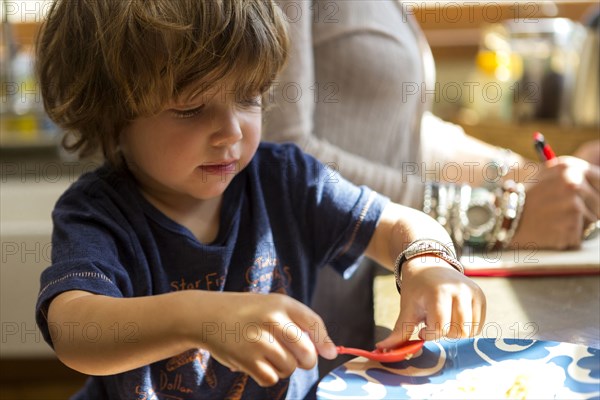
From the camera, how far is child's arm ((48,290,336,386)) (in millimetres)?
585

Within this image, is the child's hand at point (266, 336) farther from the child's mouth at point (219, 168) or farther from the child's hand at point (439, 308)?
the child's mouth at point (219, 168)

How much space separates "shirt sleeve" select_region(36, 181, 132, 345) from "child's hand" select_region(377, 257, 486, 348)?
252 millimetres

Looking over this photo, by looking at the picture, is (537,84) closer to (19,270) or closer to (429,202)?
(429,202)

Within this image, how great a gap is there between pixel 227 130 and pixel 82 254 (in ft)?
0.57

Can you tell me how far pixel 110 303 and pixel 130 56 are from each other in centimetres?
24

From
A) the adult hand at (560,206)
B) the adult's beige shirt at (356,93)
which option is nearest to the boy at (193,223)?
the adult's beige shirt at (356,93)

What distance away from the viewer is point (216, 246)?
2.85ft

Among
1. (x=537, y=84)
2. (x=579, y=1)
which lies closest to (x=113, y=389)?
(x=537, y=84)

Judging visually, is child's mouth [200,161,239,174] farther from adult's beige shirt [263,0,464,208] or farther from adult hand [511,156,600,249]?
adult hand [511,156,600,249]

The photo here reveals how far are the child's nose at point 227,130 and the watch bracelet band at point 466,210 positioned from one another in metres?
0.34

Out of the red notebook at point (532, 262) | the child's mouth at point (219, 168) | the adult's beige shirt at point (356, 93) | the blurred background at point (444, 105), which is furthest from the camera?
the blurred background at point (444, 105)

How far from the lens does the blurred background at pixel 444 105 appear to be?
120 cm

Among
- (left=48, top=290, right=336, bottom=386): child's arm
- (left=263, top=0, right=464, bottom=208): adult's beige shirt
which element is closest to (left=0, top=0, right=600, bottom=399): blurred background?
(left=263, top=0, right=464, bottom=208): adult's beige shirt

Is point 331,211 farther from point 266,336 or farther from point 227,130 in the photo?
point 266,336
